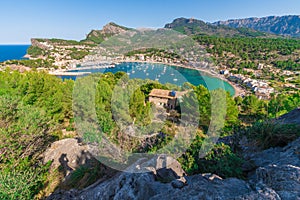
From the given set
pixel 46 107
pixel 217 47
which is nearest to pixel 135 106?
pixel 46 107

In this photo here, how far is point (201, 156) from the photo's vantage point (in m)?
4.67

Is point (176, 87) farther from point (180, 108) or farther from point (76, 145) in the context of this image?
point (76, 145)

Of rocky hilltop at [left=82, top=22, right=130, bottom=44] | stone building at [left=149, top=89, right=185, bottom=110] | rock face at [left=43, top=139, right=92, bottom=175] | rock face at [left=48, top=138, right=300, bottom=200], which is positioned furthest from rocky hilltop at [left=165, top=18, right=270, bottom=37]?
rock face at [left=48, top=138, right=300, bottom=200]

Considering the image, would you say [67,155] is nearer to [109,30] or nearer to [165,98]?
[165,98]

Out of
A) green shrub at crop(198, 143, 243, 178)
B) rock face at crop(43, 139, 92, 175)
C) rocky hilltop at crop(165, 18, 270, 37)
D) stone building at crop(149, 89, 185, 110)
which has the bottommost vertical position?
rock face at crop(43, 139, 92, 175)

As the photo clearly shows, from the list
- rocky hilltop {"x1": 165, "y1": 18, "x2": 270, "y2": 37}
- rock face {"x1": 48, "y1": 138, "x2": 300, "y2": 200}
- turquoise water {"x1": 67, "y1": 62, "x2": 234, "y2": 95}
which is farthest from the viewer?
rocky hilltop {"x1": 165, "y1": 18, "x2": 270, "y2": 37}

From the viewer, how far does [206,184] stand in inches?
108

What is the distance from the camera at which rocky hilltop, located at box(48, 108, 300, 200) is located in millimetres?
2229

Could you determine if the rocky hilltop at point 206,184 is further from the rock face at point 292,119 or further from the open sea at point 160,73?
the open sea at point 160,73

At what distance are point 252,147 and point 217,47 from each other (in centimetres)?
6390

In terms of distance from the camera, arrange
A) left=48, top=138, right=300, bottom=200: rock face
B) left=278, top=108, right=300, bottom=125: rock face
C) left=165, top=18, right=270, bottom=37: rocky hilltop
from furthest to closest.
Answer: left=165, top=18, right=270, bottom=37: rocky hilltop → left=278, top=108, right=300, bottom=125: rock face → left=48, top=138, right=300, bottom=200: rock face

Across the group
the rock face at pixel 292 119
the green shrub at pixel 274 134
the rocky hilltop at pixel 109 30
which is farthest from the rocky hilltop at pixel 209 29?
the green shrub at pixel 274 134

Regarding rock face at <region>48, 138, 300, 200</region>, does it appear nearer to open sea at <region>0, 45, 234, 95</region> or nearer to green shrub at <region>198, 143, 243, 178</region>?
green shrub at <region>198, 143, 243, 178</region>

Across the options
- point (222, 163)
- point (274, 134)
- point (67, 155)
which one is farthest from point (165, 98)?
point (222, 163)
